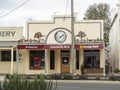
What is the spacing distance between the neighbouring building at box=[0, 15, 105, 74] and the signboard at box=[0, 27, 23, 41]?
1231mm

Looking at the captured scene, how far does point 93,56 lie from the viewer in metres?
49.1

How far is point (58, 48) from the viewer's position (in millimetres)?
47000

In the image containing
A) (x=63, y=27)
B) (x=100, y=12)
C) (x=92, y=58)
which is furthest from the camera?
(x=100, y=12)

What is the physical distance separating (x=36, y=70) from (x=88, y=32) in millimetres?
7531

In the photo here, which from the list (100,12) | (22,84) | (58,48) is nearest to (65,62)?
(58,48)

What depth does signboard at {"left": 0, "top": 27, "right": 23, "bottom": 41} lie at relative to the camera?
165ft

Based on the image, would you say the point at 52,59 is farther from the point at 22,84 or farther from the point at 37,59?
the point at 22,84

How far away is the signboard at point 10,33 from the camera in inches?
1982

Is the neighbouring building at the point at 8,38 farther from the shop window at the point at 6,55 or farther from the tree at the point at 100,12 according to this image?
the tree at the point at 100,12

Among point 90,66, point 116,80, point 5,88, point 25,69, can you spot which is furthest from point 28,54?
point 5,88

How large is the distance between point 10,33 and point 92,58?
1028cm

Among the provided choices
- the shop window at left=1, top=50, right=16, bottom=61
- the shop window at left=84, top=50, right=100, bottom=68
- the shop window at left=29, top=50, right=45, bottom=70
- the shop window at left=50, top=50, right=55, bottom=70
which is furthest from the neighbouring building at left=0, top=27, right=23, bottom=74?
the shop window at left=84, top=50, right=100, bottom=68

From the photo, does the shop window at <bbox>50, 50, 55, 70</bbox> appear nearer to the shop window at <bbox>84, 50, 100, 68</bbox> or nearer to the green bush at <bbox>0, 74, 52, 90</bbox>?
the shop window at <bbox>84, 50, 100, 68</bbox>

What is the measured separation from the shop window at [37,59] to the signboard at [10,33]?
2555mm
